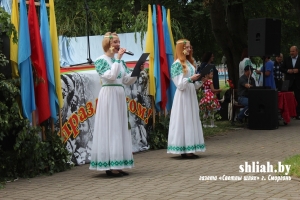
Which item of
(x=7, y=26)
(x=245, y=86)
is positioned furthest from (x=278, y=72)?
(x=7, y=26)

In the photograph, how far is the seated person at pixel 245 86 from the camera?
17.5 m

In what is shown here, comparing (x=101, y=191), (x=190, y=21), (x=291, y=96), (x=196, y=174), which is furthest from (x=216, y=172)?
(x=190, y=21)

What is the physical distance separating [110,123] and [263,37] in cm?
828

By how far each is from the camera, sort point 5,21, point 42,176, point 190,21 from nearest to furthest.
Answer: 1. point 5,21
2. point 42,176
3. point 190,21

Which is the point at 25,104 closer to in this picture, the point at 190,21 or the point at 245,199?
the point at 245,199

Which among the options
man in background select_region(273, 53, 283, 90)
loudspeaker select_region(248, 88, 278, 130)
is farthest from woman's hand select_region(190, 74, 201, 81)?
man in background select_region(273, 53, 283, 90)

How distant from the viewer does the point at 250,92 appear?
A: 17.0 metres

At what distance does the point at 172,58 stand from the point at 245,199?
6037 mm

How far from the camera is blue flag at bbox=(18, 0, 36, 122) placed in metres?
9.91

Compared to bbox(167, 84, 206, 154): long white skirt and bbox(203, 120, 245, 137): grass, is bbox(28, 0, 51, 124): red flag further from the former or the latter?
bbox(203, 120, 245, 137): grass

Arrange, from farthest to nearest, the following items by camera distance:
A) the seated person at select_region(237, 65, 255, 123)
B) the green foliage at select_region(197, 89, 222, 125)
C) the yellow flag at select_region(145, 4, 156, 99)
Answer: the seated person at select_region(237, 65, 255, 123) → the green foliage at select_region(197, 89, 222, 125) → the yellow flag at select_region(145, 4, 156, 99)

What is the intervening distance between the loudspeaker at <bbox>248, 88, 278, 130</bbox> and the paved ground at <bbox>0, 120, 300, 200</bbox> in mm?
3665

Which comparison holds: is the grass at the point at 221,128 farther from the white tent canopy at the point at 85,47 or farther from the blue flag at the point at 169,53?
→ the blue flag at the point at 169,53

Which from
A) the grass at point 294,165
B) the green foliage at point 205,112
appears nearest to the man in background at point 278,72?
the green foliage at point 205,112
